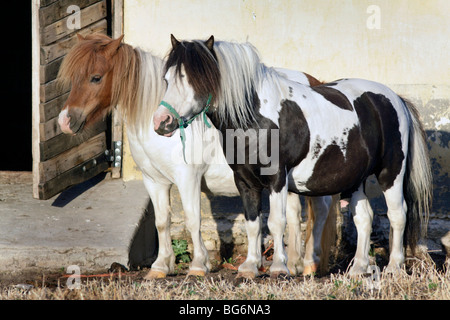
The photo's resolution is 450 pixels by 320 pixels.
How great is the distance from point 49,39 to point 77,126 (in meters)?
1.68

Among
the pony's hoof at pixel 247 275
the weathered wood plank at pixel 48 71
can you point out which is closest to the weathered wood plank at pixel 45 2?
the weathered wood plank at pixel 48 71

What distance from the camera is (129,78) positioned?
5402 mm

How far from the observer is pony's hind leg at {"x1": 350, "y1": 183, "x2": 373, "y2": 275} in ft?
17.7

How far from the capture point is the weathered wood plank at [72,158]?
21.7 feet

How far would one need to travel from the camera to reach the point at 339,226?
7242 mm

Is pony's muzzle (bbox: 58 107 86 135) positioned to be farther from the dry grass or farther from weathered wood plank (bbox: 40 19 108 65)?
weathered wood plank (bbox: 40 19 108 65)

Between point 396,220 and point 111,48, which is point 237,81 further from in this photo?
point 396,220

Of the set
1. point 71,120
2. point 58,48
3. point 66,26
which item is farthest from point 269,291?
point 66,26

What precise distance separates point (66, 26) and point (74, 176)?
1.46 meters

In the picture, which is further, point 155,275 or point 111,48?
point 155,275

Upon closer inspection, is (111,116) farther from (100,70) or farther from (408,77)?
(408,77)
